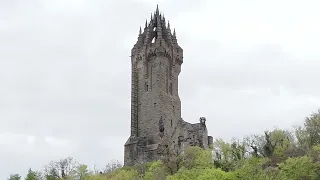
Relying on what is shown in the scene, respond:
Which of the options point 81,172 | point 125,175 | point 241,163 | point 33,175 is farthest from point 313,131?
point 33,175

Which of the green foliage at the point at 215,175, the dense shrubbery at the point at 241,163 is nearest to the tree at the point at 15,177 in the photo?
the dense shrubbery at the point at 241,163

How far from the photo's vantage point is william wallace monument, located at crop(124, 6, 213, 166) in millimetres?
89312

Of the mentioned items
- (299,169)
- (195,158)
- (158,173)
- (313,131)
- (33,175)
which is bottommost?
(299,169)

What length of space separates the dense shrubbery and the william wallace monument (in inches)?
172

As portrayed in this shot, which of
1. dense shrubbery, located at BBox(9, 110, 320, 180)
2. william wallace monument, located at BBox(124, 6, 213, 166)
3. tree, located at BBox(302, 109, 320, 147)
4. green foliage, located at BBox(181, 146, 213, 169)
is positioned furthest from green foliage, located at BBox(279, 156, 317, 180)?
william wallace monument, located at BBox(124, 6, 213, 166)

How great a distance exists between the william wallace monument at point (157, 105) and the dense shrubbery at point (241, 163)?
14.3ft

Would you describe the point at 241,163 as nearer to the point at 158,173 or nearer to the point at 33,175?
the point at 158,173

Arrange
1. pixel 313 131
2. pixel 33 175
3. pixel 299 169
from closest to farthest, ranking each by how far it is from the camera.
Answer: pixel 299 169, pixel 313 131, pixel 33 175

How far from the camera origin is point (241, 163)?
226 feet

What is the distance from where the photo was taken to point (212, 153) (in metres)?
81.9

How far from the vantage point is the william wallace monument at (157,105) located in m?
89.3

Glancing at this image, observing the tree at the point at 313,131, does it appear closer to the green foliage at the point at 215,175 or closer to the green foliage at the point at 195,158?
the green foliage at the point at 195,158

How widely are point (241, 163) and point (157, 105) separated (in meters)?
24.7

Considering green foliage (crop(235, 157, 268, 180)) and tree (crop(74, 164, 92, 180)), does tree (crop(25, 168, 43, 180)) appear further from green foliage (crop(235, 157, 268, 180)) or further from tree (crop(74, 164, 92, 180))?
green foliage (crop(235, 157, 268, 180))
